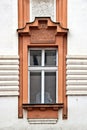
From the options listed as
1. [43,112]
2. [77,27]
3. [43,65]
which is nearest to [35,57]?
[43,65]

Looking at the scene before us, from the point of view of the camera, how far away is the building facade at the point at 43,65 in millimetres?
13750

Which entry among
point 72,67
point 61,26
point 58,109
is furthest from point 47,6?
point 58,109

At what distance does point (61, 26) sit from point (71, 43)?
511 mm

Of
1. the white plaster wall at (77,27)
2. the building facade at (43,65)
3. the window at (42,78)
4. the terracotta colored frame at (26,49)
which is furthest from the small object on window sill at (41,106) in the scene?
the white plaster wall at (77,27)

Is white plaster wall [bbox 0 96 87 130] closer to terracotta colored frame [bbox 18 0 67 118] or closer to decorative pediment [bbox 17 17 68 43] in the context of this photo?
terracotta colored frame [bbox 18 0 67 118]

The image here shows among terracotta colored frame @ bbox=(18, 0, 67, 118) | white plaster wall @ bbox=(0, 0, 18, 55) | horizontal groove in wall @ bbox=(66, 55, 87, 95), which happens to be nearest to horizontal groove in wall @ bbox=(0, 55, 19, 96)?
terracotta colored frame @ bbox=(18, 0, 67, 118)

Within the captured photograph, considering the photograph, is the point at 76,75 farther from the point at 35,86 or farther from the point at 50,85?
the point at 35,86

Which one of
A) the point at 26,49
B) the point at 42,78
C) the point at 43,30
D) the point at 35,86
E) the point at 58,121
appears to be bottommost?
the point at 58,121

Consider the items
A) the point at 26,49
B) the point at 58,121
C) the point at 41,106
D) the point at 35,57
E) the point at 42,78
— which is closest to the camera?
the point at 41,106

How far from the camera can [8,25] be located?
1399 cm

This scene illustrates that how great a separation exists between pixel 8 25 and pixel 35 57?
110cm

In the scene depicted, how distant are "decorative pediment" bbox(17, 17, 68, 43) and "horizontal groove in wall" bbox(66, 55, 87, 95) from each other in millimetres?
702

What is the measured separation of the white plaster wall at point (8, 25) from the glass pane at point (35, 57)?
19.4 inches

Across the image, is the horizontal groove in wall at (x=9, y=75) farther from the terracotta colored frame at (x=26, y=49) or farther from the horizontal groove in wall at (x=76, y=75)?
the horizontal groove in wall at (x=76, y=75)
